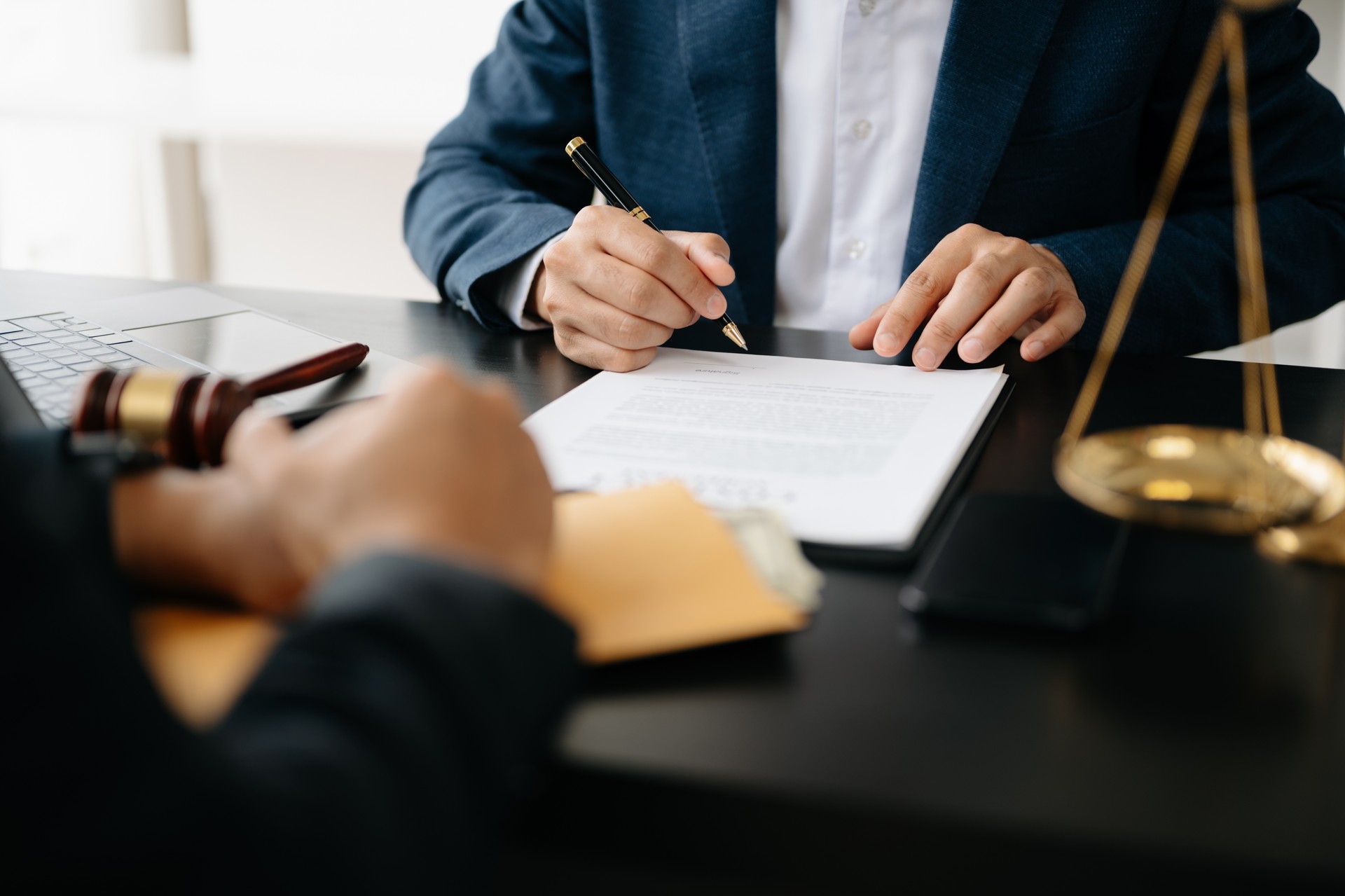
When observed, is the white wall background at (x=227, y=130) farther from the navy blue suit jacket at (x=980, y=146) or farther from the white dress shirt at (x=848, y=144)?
the white dress shirt at (x=848, y=144)

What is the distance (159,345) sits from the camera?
966 mm

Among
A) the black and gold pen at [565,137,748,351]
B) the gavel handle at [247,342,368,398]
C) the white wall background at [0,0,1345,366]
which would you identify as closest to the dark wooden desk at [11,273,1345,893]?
the gavel handle at [247,342,368,398]

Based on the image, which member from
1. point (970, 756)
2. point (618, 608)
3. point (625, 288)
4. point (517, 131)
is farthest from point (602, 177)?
point (970, 756)

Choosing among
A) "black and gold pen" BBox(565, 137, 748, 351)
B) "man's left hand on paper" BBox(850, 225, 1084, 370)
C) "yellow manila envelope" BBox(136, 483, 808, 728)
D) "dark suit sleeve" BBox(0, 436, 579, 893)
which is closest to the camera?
"dark suit sleeve" BBox(0, 436, 579, 893)

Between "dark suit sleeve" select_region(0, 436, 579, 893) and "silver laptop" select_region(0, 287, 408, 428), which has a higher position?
"dark suit sleeve" select_region(0, 436, 579, 893)

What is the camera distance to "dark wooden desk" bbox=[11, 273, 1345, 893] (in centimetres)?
38

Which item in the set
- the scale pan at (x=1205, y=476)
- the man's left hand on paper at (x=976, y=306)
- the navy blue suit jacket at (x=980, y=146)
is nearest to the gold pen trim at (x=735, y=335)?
the man's left hand on paper at (x=976, y=306)

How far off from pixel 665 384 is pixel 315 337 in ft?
1.09

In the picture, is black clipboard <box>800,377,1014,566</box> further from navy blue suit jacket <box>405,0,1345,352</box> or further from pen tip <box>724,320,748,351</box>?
navy blue suit jacket <box>405,0,1345,352</box>

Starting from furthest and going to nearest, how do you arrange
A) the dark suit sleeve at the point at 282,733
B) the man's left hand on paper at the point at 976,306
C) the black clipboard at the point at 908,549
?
the man's left hand on paper at the point at 976,306
the black clipboard at the point at 908,549
the dark suit sleeve at the point at 282,733

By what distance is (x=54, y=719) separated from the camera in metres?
0.31

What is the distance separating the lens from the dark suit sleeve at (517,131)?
133 cm

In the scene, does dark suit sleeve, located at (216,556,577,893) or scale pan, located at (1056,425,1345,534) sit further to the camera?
scale pan, located at (1056,425,1345,534)

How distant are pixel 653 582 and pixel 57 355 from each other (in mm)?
671
